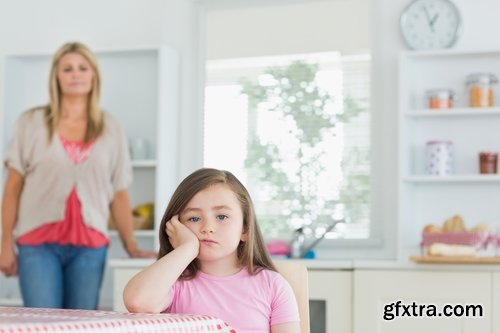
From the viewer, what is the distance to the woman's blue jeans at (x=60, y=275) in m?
3.88

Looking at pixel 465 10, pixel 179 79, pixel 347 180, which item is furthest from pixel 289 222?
pixel 465 10

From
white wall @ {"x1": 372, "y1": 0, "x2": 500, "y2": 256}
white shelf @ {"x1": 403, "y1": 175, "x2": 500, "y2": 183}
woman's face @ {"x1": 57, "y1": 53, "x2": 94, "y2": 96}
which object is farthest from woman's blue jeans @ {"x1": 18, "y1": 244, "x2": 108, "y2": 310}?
white shelf @ {"x1": 403, "y1": 175, "x2": 500, "y2": 183}

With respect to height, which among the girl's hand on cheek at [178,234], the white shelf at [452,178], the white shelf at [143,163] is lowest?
the girl's hand on cheek at [178,234]

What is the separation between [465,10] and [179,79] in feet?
4.50

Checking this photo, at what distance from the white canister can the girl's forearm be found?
245 cm

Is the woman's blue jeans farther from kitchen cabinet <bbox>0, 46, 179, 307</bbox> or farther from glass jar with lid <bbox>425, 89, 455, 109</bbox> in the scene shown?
glass jar with lid <bbox>425, 89, 455, 109</bbox>

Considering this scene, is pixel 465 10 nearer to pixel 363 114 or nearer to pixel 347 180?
pixel 363 114

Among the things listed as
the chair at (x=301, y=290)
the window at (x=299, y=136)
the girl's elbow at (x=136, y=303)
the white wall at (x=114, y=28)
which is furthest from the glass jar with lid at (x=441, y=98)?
the girl's elbow at (x=136, y=303)

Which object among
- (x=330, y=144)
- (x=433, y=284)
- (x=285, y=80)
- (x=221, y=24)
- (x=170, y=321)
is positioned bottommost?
(x=433, y=284)

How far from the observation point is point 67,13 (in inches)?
183

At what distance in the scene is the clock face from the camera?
395 centimetres

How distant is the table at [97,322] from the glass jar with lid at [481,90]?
2791mm

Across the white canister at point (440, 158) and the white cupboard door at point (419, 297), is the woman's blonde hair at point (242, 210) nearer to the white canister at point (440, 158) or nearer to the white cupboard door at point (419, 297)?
the white cupboard door at point (419, 297)

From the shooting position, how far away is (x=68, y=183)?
13.3 ft
